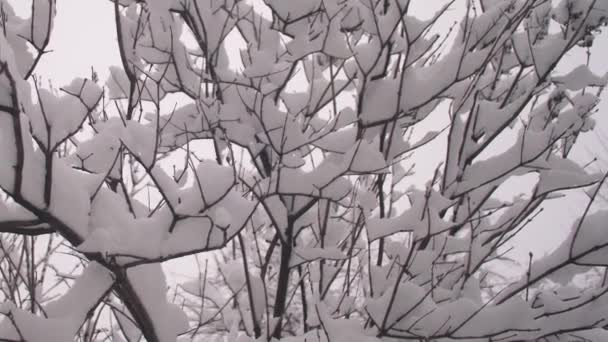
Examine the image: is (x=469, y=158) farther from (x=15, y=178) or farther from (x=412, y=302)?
(x=15, y=178)

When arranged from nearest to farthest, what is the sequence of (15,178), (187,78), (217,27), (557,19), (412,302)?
1. (15,178)
2. (412,302)
3. (557,19)
4. (217,27)
5. (187,78)

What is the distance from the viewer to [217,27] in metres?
1.96

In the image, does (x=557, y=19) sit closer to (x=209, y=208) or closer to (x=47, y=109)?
(x=209, y=208)

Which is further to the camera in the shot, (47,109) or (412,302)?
(412,302)

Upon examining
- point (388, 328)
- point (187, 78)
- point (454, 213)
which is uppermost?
point (187, 78)

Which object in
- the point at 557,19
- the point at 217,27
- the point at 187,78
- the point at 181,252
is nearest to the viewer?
the point at 181,252

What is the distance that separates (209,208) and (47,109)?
1.45 feet

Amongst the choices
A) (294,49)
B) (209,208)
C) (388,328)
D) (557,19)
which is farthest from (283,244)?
(557,19)

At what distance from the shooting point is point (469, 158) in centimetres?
182

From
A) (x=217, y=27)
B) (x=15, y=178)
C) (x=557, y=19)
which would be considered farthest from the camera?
(x=217, y=27)

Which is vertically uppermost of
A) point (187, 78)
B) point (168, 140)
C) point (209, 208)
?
point (187, 78)

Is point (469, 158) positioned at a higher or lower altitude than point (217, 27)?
lower

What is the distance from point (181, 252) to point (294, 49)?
1.05 metres

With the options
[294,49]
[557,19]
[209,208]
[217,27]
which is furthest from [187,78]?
[557,19]
